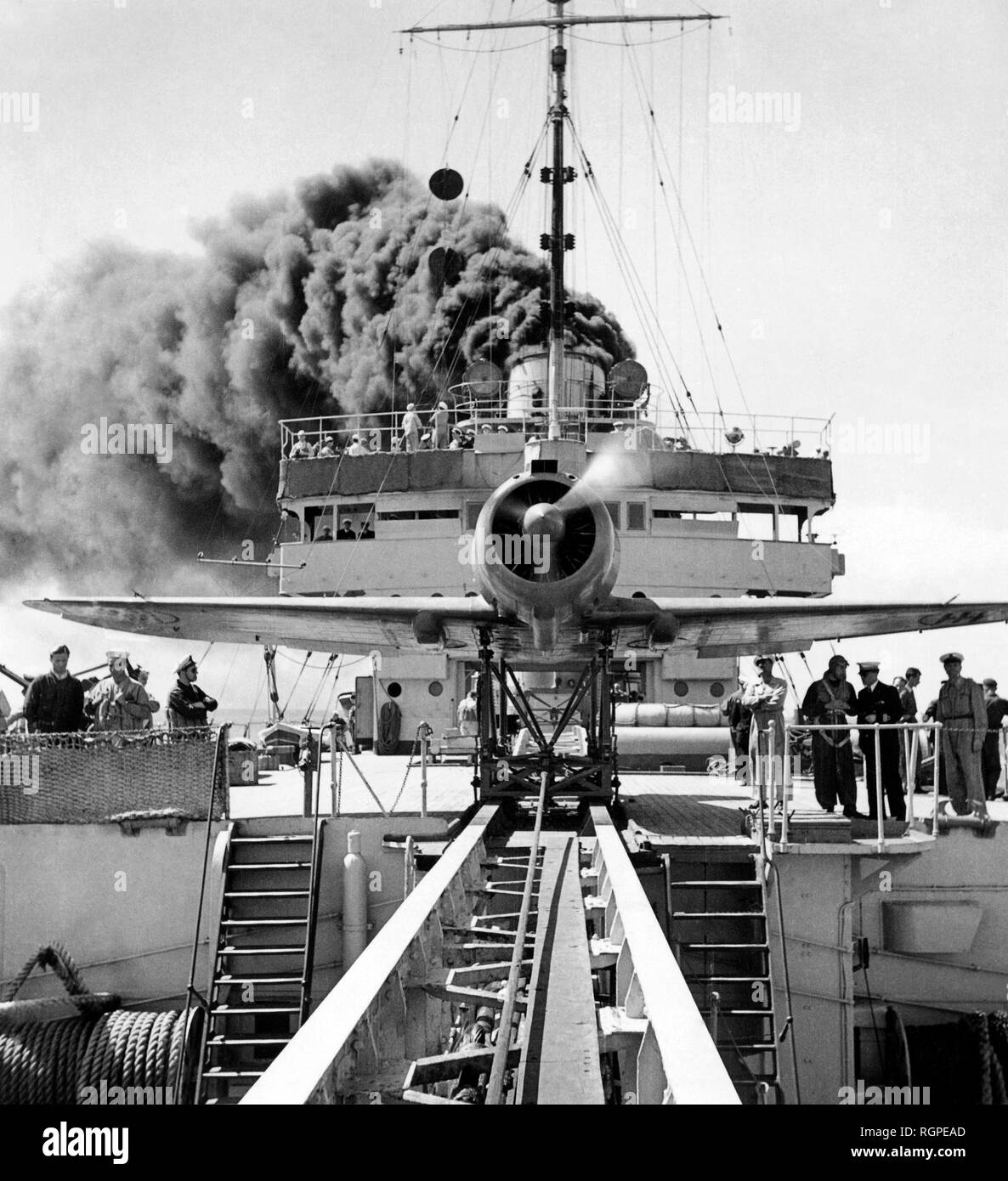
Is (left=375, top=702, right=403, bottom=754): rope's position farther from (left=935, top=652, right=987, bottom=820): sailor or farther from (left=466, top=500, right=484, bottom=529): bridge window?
(left=935, top=652, right=987, bottom=820): sailor

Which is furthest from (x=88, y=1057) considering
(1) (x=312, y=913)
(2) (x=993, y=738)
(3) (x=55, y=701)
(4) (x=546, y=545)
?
(2) (x=993, y=738)

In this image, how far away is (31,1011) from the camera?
10820 mm

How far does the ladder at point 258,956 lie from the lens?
10258mm

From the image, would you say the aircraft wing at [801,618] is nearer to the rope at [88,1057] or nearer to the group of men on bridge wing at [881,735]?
the group of men on bridge wing at [881,735]

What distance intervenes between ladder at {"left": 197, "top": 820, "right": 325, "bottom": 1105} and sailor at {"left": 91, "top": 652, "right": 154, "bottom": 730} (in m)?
2.69

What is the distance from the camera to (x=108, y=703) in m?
13.9

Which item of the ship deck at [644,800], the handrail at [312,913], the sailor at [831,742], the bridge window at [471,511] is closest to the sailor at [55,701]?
the ship deck at [644,800]

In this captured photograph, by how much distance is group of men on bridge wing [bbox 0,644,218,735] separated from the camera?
42.0ft

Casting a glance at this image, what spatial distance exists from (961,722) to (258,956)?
7572 mm

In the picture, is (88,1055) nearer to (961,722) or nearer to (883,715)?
(883,715)

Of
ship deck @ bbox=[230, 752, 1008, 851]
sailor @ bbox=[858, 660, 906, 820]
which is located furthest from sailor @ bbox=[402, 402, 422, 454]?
sailor @ bbox=[858, 660, 906, 820]
